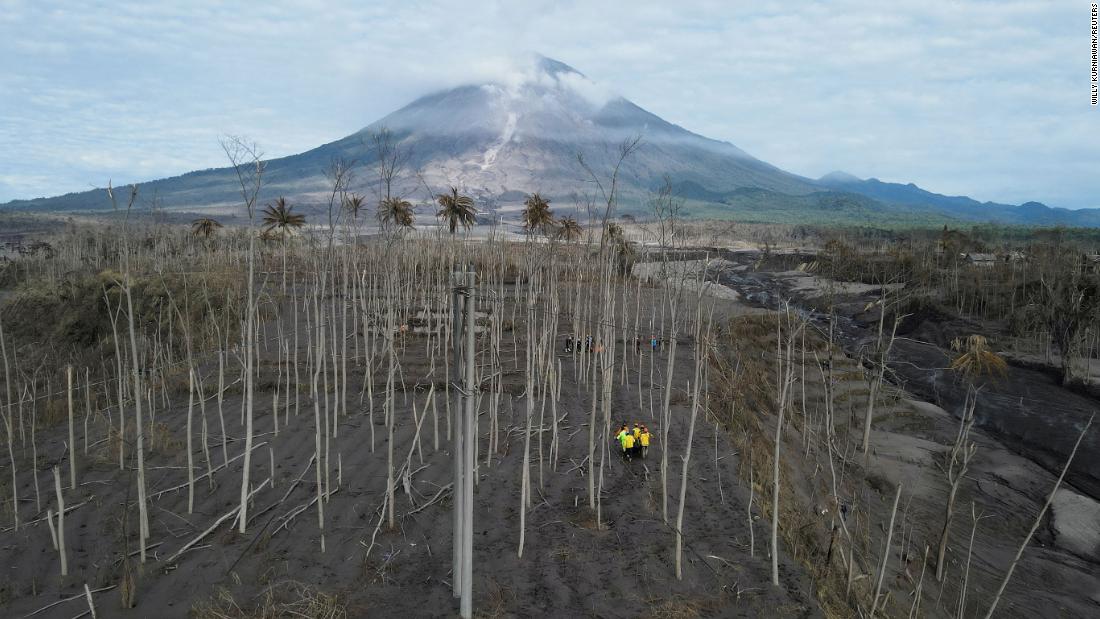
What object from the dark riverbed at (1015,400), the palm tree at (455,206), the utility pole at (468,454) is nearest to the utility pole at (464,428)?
the utility pole at (468,454)

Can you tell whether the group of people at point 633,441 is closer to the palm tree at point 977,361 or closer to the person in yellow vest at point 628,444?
the person in yellow vest at point 628,444

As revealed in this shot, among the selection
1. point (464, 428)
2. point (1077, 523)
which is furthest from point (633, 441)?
point (1077, 523)

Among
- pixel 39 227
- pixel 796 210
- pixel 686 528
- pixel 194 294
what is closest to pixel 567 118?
pixel 796 210

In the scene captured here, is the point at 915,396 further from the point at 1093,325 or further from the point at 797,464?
the point at 797,464

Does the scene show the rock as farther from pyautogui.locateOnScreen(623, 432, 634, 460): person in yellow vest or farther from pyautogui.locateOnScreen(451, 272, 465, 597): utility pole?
pyautogui.locateOnScreen(451, 272, 465, 597): utility pole

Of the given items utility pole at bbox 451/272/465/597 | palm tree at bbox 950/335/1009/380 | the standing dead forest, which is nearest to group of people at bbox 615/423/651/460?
the standing dead forest

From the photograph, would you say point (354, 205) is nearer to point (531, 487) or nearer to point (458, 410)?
point (531, 487)

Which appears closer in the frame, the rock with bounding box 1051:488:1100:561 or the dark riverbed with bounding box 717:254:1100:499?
the rock with bounding box 1051:488:1100:561
